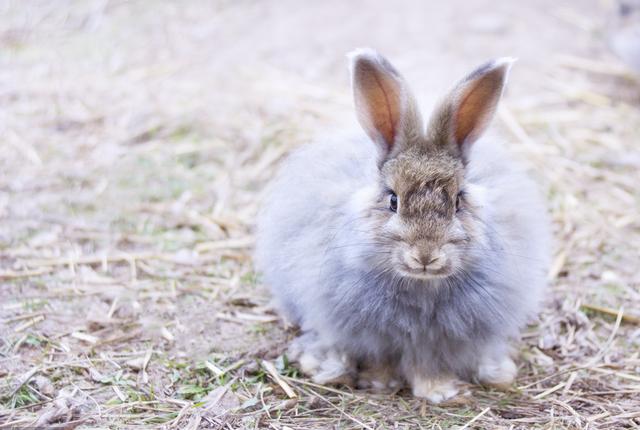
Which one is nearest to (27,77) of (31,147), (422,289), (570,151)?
(31,147)

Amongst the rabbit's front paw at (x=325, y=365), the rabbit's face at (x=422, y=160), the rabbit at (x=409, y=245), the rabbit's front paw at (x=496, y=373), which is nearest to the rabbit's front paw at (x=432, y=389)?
the rabbit at (x=409, y=245)

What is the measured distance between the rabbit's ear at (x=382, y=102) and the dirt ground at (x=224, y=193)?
75 cm

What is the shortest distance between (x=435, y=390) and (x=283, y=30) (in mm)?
4228

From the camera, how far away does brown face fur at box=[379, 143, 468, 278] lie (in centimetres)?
254

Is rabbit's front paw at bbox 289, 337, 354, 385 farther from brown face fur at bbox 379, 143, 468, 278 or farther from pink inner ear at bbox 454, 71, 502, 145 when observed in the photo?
pink inner ear at bbox 454, 71, 502, 145

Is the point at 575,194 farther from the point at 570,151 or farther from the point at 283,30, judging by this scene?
the point at 283,30

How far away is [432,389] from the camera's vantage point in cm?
295

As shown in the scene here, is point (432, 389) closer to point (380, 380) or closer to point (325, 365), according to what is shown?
point (380, 380)

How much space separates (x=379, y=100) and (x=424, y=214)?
0.44 metres

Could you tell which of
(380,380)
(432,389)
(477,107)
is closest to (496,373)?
(432,389)

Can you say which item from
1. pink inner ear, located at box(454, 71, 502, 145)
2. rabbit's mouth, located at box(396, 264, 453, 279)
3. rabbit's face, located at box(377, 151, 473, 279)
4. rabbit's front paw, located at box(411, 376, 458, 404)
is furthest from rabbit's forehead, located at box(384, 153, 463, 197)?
rabbit's front paw, located at box(411, 376, 458, 404)

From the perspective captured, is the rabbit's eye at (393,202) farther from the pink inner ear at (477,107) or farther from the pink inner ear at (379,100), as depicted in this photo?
the pink inner ear at (477,107)

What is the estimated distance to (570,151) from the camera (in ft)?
16.2

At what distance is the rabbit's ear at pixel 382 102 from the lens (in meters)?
2.65
